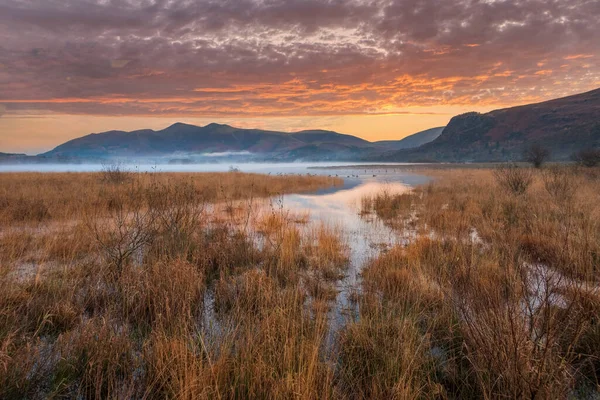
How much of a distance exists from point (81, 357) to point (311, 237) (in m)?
6.06

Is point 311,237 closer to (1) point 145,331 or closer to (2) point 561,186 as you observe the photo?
(1) point 145,331

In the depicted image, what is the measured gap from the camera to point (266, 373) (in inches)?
111

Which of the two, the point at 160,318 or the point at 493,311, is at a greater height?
the point at 493,311

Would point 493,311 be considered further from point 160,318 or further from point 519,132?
point 519,132

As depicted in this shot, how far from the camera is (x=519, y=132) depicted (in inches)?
5517

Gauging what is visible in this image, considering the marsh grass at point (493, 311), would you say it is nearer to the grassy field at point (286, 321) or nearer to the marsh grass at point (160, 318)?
the grassy field at point (286, 321)

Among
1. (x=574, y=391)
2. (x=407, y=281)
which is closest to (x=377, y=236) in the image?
(x=407, y=281)

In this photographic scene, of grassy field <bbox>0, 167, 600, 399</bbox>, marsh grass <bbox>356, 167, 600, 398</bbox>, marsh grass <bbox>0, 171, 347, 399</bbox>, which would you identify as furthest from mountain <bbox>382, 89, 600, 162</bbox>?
marsh grass <bbox>0, 171, 347, 399</bbox>

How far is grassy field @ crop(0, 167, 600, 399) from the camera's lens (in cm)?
272

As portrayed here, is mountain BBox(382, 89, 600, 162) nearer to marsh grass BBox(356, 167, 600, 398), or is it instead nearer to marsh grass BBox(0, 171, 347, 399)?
marsh grass BBox(356, 167, 600, 398)

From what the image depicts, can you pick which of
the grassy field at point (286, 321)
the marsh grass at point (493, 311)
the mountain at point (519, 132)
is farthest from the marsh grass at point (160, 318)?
the mountain at point (519, 132)

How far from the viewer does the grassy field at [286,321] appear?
2.72 metres

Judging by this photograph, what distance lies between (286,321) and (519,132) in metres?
173

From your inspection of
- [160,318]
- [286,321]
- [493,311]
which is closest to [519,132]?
[493,311]
